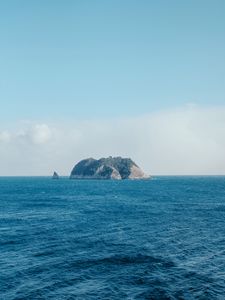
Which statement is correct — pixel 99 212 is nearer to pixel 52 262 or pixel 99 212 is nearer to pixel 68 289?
pixel 52 262

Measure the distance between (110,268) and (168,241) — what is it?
72.7 ft

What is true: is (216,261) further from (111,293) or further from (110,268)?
(111,293)

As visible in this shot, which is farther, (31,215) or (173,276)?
(31,215)

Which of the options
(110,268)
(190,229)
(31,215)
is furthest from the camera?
(31,215)

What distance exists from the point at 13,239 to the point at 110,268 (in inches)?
1197

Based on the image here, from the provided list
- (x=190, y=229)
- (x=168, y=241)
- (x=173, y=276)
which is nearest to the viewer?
(x=173, y=276)

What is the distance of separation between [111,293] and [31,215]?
74483 mm

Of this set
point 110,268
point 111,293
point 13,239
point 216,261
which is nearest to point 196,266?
point 216,261

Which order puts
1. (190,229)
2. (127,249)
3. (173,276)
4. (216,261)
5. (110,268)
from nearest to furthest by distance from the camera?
1. (173,276)
2. (110,268)
3. (216,261)
4. (127,249)
5. (190,229)

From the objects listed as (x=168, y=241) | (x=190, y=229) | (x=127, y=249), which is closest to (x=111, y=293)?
(x=127, y=249)

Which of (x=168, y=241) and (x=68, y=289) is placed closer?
(x=68, y=289)

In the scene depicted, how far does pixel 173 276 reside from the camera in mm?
53719

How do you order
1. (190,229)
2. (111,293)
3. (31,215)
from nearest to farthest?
1. (111,293)
2. (190,229)
3. (31,215)

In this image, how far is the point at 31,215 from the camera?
117 meters
